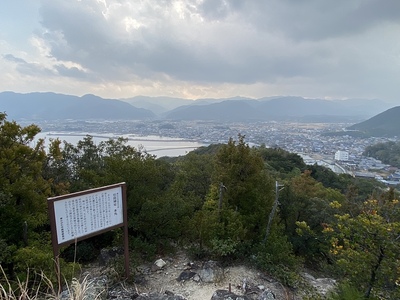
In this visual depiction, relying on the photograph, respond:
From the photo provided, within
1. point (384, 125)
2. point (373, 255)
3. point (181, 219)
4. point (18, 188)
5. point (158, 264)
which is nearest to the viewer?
point (373, 255)

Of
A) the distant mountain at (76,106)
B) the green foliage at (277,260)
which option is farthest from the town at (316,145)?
the distant mountain at (76,106)

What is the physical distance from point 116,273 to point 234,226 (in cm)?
282

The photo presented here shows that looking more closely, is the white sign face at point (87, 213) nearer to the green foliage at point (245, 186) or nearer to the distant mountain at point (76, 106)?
the green foliage at point (245, 186)

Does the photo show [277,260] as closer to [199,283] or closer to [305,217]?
[199,283]

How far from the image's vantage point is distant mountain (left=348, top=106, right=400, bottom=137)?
265 feet

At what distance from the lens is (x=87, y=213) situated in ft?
14.1

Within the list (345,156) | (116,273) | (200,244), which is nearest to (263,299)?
(200,244)

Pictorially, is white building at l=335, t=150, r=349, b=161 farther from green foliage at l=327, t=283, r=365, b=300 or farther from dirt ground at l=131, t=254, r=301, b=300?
green foliage at l=327, t=283, r=365, b=300

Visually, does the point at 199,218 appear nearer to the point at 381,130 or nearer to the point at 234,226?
the point at 234,226

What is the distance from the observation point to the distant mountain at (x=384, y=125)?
3186 inches

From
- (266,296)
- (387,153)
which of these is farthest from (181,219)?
(387,153)

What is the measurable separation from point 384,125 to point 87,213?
4149 inches

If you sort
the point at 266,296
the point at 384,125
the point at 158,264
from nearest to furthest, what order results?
the point at 266,296
the point at 158,264
the point at 384,125

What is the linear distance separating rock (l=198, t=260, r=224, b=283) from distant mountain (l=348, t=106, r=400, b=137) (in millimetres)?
90263
